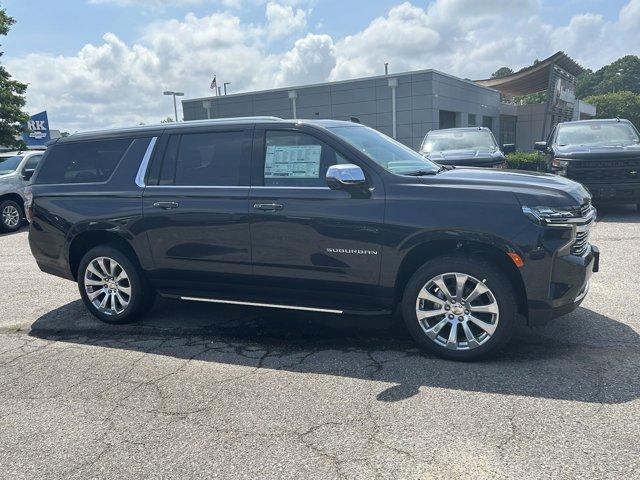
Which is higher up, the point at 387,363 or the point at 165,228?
the point at 165,228

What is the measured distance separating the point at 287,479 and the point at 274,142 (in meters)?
2.82

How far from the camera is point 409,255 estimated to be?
4.17 metres

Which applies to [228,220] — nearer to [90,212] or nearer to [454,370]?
[90,212]

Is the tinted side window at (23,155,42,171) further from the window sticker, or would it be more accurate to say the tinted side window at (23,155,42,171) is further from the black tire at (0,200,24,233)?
the window sticker

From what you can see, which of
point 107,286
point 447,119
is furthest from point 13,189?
point 447,119

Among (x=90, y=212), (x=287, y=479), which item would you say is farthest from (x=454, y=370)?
(x=90, y=212)

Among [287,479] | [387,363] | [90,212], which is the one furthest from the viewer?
[90,212]

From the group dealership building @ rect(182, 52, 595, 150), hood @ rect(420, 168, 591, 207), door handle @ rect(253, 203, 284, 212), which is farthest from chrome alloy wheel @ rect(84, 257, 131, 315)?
dealership building @ rect(182, 52, 595, 150)

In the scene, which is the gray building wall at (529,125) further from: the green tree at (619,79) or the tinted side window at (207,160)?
the green tree at (619,79)

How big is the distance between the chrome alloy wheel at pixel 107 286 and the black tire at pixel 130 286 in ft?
0.09

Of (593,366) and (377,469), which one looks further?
(593,366)

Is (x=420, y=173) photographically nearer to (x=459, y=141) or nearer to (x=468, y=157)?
(x=468, y=157)

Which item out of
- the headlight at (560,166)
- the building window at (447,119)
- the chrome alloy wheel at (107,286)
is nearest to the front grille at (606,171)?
the headlight at (560,166)

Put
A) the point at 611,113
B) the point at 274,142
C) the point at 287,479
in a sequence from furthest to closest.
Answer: the point at 611,113, the point at 274,142, the point at 287,479
